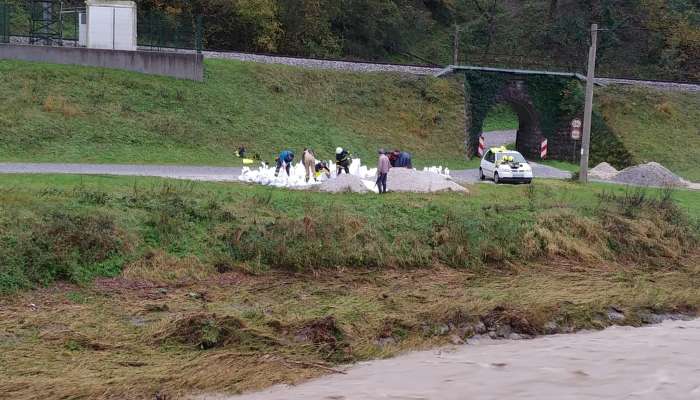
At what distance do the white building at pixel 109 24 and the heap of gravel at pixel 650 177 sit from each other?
84.1 ft

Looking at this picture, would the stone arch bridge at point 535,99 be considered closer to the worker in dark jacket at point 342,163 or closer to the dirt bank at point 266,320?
the worker in dark jacket at point 342,163

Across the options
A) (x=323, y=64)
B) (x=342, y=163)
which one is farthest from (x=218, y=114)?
(x=342, y=163)

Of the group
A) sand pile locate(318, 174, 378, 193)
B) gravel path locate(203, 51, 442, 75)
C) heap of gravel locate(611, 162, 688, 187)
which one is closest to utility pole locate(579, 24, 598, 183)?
heap of gravel locate(611, 162, 688, 187)

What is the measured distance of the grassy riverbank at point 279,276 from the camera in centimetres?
1281

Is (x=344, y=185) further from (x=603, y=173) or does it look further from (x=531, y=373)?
(x=603, y=173)

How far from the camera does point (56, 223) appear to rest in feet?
55.7

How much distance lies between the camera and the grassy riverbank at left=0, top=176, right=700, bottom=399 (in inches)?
504

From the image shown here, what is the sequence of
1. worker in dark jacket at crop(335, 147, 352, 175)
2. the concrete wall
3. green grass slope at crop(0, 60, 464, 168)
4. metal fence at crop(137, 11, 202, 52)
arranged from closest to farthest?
worker in dark jacket at crop(335, 147, 352, 175) → green grass slope at crop(0, 60, 464, 168) → the concrete wall → metal fence at crop(137, 11, 202, 52)

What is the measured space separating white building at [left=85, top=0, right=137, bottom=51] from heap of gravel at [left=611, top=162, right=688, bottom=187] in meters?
25.6

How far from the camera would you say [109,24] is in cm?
4175

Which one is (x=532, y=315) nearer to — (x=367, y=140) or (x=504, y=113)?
(x=367, y=140)

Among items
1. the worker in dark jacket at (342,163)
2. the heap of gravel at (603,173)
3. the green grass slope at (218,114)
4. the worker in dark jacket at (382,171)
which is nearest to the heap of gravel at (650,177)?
the heap of gravel at (603,173)

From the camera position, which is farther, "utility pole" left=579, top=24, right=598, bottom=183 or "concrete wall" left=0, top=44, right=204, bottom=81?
"concrete wall" left=0, top=44, right=204, bottom=81

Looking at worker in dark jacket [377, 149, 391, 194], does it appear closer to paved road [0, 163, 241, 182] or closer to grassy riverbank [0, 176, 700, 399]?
grassy riverbank [0, 176, 700, 399]
